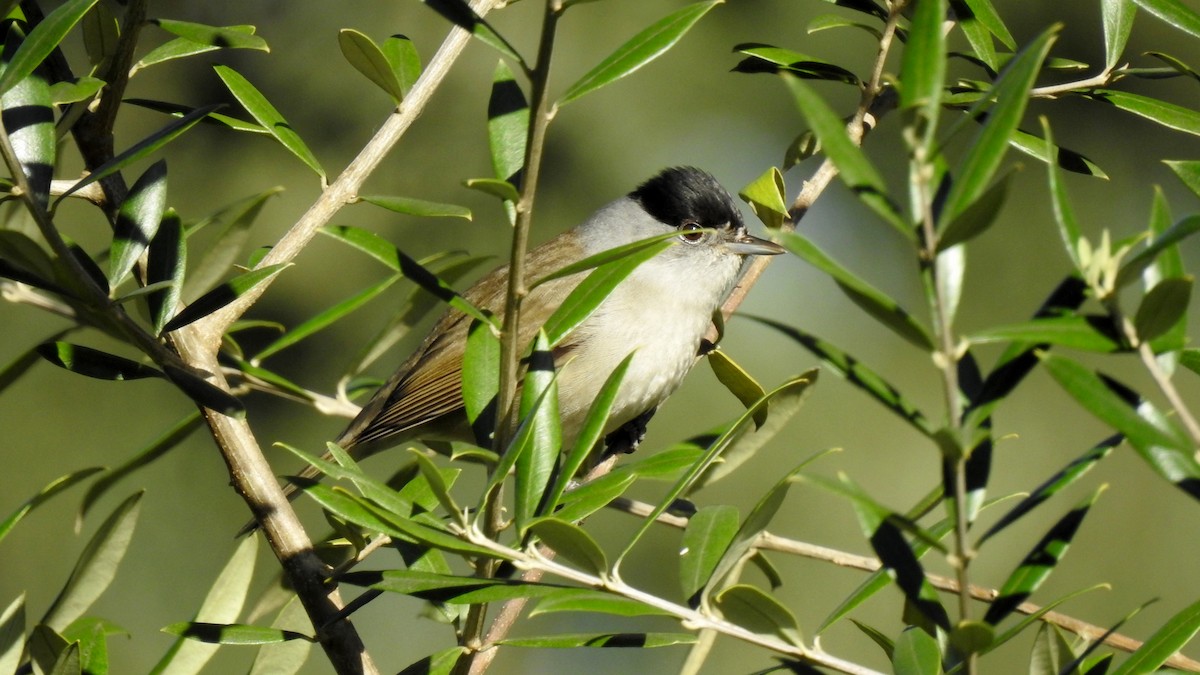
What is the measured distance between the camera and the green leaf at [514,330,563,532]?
1319mm

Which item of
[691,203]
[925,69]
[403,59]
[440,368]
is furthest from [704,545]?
[691,203]

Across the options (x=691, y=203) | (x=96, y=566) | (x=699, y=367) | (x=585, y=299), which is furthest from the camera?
(x=699, y=367)

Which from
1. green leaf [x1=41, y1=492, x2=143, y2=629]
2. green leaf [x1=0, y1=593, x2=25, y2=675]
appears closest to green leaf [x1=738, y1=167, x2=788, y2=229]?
green leaf [x1=41, y1=492, x2=143, y2=629]

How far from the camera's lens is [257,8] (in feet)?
18.1

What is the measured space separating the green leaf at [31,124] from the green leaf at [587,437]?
2.34 feet

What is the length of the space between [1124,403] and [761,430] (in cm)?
89

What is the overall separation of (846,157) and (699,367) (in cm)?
404

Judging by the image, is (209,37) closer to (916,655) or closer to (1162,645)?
(916,655)

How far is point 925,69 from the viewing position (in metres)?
0.85

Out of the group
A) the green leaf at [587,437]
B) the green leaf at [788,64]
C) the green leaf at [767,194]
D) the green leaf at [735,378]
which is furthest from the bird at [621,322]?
the green leaf at [587,437]

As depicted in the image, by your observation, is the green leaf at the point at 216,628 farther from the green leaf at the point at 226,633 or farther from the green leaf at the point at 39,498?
the green leaf at the point at 39,498

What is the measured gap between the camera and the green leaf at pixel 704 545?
1301 mm

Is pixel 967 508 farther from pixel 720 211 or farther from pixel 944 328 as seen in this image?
pixel 720 211

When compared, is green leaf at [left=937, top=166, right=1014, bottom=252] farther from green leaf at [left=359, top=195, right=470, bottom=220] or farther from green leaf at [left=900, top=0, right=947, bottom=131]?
green leaf at [left=359, top=195, right=470, bottom=220]
